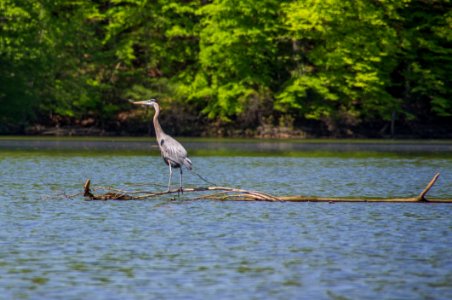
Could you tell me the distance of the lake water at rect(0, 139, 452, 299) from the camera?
56.0 ft

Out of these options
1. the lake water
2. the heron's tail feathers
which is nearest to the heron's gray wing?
the heron's tail feathers

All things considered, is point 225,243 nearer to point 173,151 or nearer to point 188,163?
point 188,163

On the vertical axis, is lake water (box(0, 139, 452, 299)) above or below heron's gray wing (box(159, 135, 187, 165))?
below

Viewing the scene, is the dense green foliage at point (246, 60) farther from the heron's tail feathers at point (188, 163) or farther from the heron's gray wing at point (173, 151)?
the heron's tail feathers at point (188, 163)

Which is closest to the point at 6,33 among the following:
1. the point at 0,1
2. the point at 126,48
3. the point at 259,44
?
the point at 0,1

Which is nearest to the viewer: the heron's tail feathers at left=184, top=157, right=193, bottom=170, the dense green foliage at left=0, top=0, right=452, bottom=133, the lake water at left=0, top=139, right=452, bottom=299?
the lake water at left=0, top=139, right=452, bottom=299

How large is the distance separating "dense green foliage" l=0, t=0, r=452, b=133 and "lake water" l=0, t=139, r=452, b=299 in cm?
4339

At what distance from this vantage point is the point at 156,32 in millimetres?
91812

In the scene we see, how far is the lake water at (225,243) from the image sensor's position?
56.0 feet

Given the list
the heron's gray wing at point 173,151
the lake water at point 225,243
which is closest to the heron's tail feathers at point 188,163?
the heron's gray wing at point 173,151

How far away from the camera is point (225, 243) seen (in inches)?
868

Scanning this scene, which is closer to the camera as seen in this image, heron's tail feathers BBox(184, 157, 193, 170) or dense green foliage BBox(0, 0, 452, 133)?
heron's tail feathers BBox(184, 157, 193, 170)

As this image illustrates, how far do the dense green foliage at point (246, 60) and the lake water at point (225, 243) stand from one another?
1708 inches

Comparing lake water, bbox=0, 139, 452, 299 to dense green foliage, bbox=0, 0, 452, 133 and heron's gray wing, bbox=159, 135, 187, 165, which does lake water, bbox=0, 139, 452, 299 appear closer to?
heron's gray wing, bbox=159, 135, 187, 165
